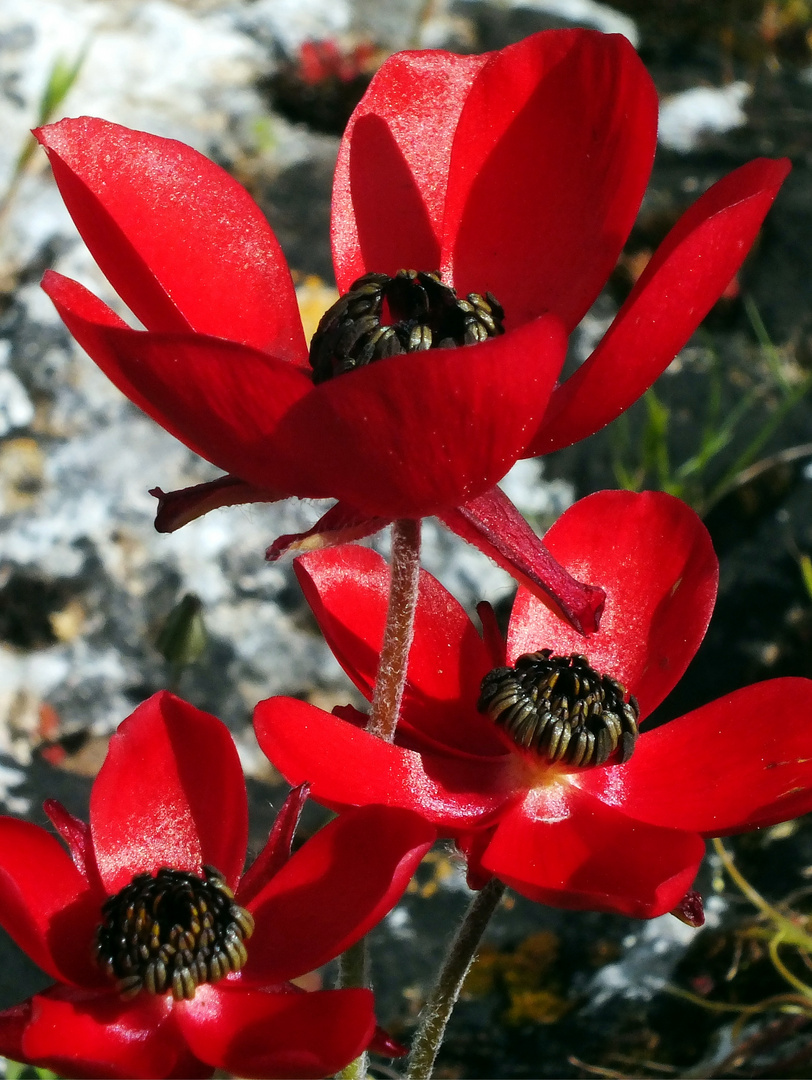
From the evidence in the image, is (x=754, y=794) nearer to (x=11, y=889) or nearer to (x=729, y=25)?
(x=11, y=889)

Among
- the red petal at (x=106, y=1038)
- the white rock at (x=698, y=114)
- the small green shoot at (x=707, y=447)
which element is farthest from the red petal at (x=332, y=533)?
the white rock at (x=698, y=114)

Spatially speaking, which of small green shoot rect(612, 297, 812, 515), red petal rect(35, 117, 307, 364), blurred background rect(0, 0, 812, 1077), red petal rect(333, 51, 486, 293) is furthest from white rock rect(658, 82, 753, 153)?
red petal rect(35, 117, 307, 364)

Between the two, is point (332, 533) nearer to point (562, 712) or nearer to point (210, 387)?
point (210, 387)

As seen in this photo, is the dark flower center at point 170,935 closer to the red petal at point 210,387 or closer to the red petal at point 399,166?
the red petal at point 210,387

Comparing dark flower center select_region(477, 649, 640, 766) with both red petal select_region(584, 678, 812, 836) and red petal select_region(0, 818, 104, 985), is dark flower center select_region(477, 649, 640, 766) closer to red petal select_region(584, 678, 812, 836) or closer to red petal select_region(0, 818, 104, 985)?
red petal select_region(584, 678, 812, 836)

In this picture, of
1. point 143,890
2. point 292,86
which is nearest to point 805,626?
point 143,890
